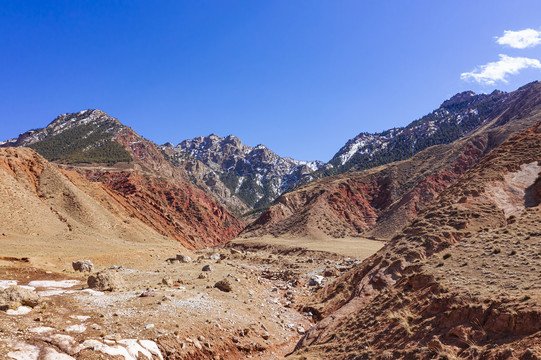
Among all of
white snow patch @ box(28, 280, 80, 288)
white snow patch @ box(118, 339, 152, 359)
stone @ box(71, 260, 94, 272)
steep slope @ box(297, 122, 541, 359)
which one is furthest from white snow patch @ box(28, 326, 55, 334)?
stone @ box(71, 260, 94, 272)

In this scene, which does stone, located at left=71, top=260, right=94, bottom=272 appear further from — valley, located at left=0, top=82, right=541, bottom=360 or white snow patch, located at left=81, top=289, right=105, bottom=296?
white snow patch, located at left=81, top=289, right=105, bottom=296

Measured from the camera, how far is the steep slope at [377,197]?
262 ft

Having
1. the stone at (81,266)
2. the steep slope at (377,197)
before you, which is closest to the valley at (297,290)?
the stone at (81,266)

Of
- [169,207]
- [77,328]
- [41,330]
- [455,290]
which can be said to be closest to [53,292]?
[77,328]

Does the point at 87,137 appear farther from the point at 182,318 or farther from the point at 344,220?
the point at 182,318

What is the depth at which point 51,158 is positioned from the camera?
124 meters

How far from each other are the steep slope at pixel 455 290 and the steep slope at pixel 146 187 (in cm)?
6703

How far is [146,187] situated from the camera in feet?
325

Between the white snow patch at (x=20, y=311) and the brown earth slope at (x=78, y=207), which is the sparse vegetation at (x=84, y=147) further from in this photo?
the white snow patch at (x=20, y=311)

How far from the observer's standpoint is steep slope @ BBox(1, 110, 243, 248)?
90.6 m

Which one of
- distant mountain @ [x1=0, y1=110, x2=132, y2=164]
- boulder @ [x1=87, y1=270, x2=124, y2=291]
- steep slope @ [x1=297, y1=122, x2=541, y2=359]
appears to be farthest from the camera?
distant mountain @ [x1=0, y1=110, x2=132, y2=164]

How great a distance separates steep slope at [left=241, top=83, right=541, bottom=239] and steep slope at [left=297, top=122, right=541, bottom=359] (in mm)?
53153

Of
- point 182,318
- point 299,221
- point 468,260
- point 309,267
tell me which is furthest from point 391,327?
point 299,221

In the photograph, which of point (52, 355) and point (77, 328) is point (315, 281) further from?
point (52, 355)
